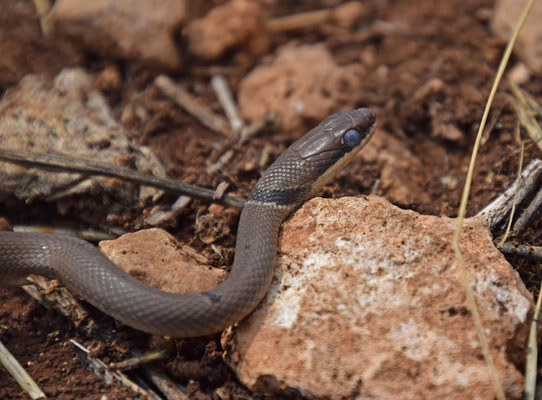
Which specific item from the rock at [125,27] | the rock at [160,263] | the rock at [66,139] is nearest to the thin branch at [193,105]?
the rock at [125,27]

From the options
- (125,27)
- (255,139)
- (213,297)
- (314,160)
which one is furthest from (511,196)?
(125,27)

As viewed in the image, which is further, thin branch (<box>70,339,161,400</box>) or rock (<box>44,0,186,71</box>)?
rock (<box>44,0,186,71</box>)

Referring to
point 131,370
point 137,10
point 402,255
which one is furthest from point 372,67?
point 131,370

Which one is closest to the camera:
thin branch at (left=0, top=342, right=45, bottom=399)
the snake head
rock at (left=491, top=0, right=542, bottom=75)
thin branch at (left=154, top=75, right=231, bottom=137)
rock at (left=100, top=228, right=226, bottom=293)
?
thin branch at (left=0, top=342, right=45, bottom=399)

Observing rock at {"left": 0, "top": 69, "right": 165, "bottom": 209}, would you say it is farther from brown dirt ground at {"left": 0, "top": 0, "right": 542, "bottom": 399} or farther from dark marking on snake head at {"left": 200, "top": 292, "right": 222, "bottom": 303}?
dark marking on snake head at {"left": 200, "top": 292, "right": 222, "bottom": 303}

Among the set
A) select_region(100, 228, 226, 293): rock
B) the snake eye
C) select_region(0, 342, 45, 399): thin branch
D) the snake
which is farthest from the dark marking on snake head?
the snake eye

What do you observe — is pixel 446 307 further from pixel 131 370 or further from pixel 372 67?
pixel 372 67

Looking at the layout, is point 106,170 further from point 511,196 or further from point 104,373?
point 511,196

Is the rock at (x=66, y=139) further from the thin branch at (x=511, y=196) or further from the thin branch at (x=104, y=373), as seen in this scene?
the thin branch at (x=511, y=196)
